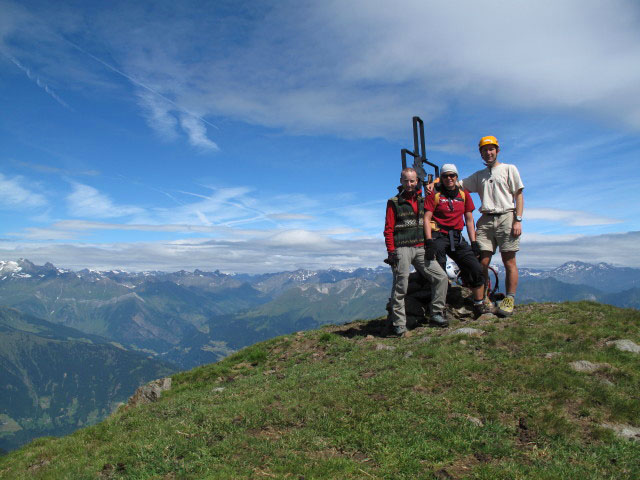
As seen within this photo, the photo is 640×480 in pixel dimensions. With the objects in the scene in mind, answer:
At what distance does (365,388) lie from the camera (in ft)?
28.7

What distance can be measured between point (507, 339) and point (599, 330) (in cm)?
251

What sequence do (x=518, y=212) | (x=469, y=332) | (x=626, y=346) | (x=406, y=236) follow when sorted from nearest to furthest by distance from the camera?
(x=626, y=346), (x=469, y=332), (x=518, y=212), (x=406, y=236)

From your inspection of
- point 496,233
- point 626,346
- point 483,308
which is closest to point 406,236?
point 496,233

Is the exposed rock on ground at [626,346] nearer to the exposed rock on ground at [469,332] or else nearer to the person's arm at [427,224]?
the exposed rock on ground at [469,332]

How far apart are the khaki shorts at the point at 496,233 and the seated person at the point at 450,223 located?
0.25 m

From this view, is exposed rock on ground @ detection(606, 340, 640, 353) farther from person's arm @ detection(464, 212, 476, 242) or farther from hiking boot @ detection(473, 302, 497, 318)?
person's arm @ detection(464, 212, 476, 242)

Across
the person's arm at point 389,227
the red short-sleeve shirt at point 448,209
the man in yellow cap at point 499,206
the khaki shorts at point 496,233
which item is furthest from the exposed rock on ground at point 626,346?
the person's arm at point 389,227

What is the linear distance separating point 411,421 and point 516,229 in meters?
7.31

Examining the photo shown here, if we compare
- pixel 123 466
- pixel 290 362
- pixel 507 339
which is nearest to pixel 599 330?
pixel 507 339

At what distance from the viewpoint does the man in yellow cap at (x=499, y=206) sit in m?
11.9

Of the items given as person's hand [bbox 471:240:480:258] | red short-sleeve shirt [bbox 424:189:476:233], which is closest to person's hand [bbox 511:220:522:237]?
person's hand [bbox 471:240:480:258]

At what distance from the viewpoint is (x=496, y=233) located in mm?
12219

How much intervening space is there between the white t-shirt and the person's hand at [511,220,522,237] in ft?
1.45

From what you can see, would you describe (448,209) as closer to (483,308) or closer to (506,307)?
(483,308)
